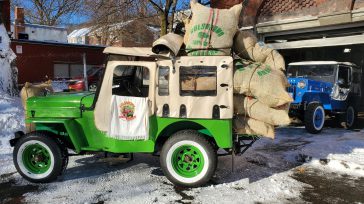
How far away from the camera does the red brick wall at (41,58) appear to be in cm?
2264

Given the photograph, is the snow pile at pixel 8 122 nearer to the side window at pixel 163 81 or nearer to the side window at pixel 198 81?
the side window at pixel 163 81

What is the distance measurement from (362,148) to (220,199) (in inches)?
180

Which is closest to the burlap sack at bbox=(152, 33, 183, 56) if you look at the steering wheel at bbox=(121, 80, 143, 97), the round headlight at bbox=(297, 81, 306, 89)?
the steering wheel at bbox=(121, 80, 143, 97)

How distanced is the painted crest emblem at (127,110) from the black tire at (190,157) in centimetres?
67

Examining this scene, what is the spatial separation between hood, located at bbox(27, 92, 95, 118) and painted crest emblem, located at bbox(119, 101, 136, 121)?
53cm

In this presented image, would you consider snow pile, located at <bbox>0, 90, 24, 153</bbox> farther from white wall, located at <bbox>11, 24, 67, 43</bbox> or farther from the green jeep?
white wall, located at <bbox>11, 24, 67, 43</bbox>

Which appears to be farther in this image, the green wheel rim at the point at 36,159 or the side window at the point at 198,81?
the green wheel rim at the point at 36,159

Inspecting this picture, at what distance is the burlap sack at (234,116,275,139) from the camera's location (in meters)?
5.68

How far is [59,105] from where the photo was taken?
612 centimetres

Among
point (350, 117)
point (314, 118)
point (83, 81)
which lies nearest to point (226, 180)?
point (314, 118)

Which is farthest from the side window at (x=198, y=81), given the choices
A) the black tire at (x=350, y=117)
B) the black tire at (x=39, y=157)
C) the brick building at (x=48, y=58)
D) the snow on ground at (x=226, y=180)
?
the brick building at (x=48, y=58)

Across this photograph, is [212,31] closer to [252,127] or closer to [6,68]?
[252,127]

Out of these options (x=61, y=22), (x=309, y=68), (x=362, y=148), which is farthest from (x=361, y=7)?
(x=61, y=22)

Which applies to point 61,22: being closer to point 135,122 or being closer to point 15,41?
point 15,41
